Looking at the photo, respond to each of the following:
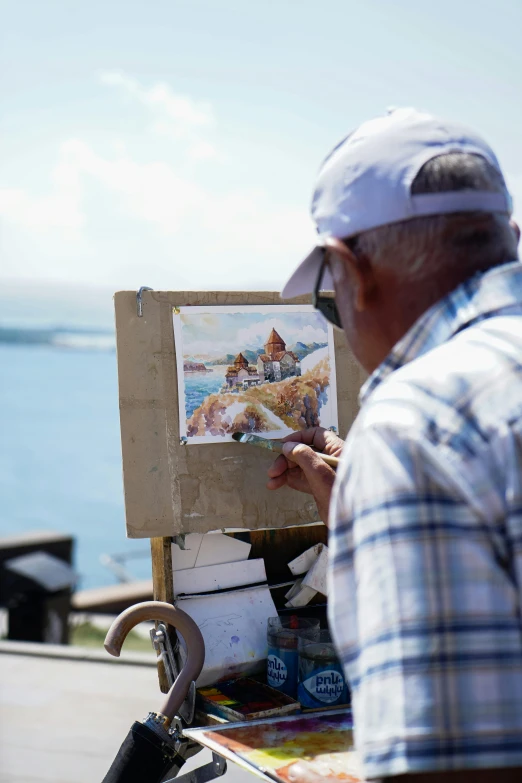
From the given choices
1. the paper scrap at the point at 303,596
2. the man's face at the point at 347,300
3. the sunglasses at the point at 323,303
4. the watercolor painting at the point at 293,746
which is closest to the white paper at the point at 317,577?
the paper scrap at the point at 303,596

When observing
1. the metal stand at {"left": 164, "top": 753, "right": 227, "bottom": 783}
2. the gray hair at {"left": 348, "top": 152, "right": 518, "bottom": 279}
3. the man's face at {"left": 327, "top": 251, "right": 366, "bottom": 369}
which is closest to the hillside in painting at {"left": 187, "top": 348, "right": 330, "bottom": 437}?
the metal stand at {"left": 164, "top": 753, "right": 227, "bottom": 783}

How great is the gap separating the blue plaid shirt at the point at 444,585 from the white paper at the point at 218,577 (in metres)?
1.10

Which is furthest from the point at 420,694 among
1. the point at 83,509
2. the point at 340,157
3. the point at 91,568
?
the point at 83,509

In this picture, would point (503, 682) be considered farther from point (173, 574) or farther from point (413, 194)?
point (173, 574)

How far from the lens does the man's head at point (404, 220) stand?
0.75m

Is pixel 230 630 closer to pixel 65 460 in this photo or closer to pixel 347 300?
pixel 347 300

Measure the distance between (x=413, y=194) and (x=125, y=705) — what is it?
4.44m

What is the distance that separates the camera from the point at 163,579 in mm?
1676

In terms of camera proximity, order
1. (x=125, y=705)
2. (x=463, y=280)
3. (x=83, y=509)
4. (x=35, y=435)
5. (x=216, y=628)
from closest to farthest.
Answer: (x=463, y=280)
(x=216, y=628)
(x=125, y=705)
(x=83, y=509)
(x=35, y=435)

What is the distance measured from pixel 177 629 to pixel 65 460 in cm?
4355

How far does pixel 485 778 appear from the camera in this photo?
2.05ft

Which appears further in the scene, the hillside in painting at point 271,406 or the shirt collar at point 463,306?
the hillside in painting at point 271,406

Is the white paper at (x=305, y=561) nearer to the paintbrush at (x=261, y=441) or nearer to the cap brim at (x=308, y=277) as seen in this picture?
the paintbrush at (x=261, y=441)

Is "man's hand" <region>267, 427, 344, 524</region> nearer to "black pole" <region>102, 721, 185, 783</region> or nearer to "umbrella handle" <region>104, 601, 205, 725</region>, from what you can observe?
"umbrella handle" <region>104, 601, 205, 725</region>
